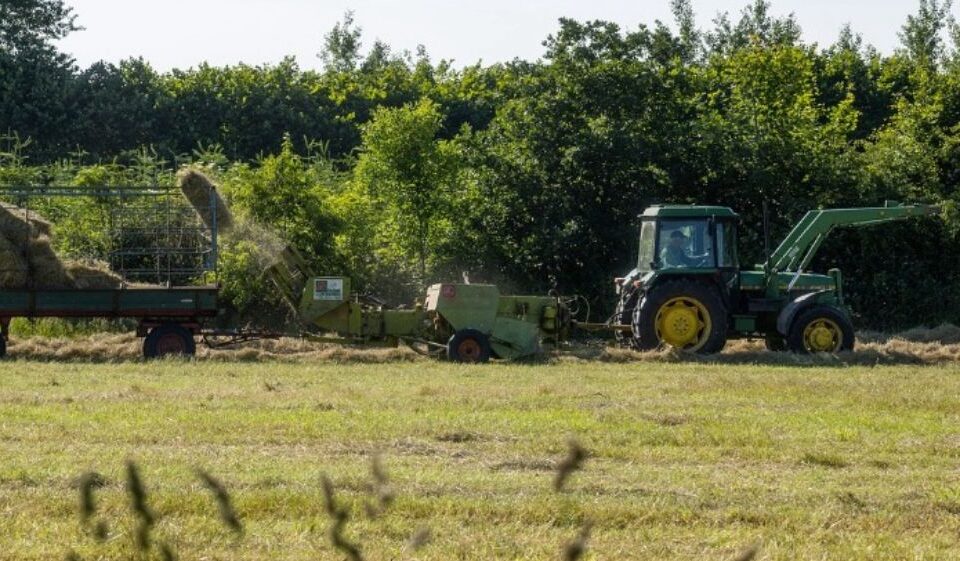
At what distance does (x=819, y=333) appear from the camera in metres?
23.4

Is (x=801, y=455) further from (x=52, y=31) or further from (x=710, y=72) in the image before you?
Result: (x=52, y=31)

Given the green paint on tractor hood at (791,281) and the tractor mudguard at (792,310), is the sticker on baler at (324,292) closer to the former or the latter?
the green paint on tractor hood at (791,281)

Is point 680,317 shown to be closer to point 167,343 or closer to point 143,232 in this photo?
point 167,343

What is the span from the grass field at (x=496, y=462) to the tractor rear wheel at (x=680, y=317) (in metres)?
4.40

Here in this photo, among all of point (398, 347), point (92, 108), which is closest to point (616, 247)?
point (398, 347)

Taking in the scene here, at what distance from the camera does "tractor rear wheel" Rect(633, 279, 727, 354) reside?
23141mm

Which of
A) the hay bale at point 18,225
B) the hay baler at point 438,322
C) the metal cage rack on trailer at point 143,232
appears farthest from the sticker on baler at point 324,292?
the hay bale at point 18,225

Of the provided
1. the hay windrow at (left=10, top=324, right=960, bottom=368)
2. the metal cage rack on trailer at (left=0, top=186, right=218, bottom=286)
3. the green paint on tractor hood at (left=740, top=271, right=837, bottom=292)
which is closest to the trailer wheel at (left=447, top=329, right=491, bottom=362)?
the hay windrow at (left=10, top=324, right=960, bottom=368)

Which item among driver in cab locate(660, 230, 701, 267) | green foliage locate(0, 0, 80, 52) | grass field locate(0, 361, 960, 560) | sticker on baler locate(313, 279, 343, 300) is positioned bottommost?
grass field locate(0, 361, 960, 560)

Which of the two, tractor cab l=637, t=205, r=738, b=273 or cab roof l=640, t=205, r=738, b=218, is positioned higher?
cab roof l=640, t=205, r=738, b=218

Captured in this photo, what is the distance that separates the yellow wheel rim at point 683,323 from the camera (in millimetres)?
23203

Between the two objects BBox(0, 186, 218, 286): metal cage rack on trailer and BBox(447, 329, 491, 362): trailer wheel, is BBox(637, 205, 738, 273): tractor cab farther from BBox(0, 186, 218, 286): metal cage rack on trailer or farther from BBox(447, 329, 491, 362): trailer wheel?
BBox(0, 186, 218, 286): metal cage rack on trailer

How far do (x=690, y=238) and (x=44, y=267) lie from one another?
30.7 feet

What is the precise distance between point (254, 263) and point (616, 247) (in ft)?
22.1
